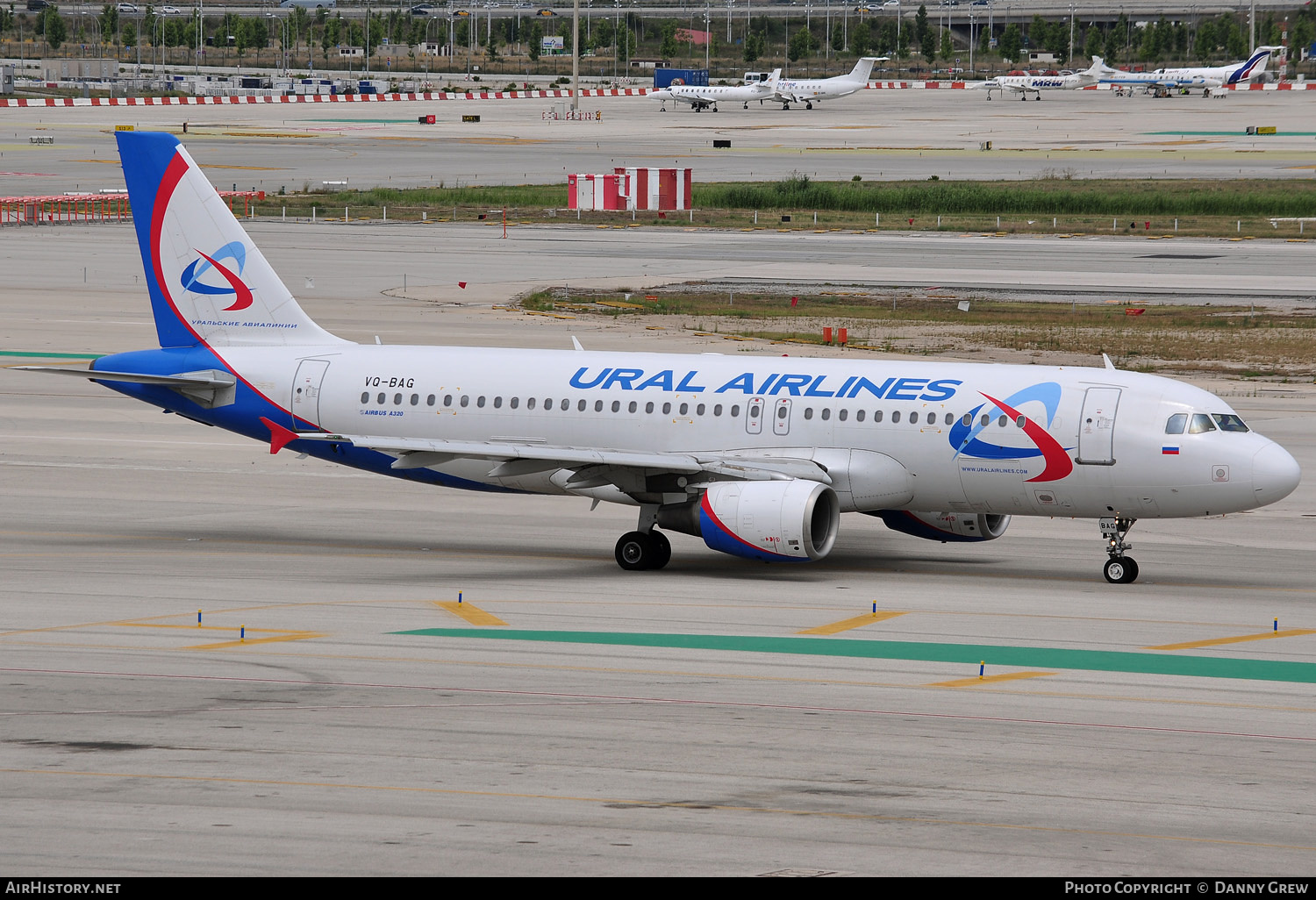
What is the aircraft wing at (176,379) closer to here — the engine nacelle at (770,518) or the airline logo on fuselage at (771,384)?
the airline logo on fuselage at (771,384)

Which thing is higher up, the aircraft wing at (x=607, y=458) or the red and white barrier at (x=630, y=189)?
the red and white barrier at (x=630, y=189)

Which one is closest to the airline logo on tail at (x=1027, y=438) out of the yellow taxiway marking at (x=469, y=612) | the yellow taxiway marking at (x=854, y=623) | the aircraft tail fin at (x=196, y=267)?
the yellow taxiway marking at (x=854, y=623)

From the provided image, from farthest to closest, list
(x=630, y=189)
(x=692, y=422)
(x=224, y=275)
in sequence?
1. (x=630, y=189)
2. (x=224, y=275)
3. (x=692, y=422)

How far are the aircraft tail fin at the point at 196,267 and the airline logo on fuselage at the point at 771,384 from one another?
6566mm

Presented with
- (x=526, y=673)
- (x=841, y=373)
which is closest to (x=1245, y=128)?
(x=841, y=373)

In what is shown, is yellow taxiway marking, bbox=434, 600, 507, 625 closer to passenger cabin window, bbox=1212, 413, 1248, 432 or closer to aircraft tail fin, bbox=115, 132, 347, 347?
aircraft tail fin, bbox=115, 132, 347, 347

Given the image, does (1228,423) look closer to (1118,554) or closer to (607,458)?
(1118,554)

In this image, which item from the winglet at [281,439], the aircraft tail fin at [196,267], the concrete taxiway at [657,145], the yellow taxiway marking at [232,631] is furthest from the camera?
the concrete taxiway at [657,145]

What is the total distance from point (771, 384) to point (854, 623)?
21.4ft

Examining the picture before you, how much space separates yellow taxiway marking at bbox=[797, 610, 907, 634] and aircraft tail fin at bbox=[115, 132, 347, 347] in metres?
13.9

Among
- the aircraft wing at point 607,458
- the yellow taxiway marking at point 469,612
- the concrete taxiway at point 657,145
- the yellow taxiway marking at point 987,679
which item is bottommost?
the yellow taxiway marking at point 469,612

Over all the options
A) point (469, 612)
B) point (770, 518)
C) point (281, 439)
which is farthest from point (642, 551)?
point (281, 439)

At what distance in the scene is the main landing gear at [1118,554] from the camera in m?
30.4

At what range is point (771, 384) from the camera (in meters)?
31.9
